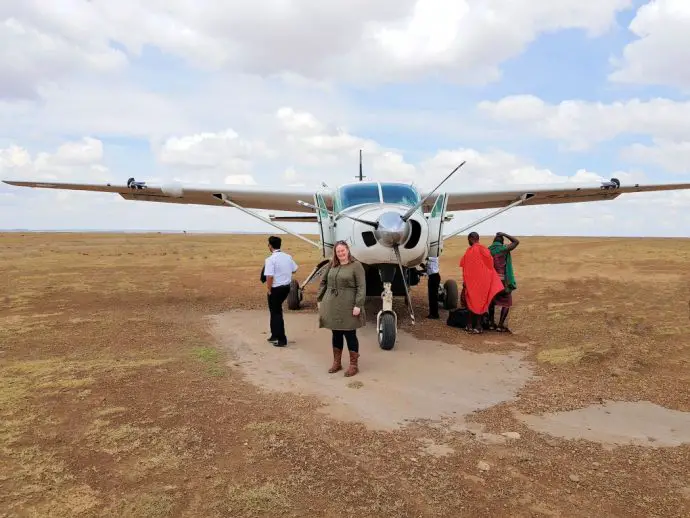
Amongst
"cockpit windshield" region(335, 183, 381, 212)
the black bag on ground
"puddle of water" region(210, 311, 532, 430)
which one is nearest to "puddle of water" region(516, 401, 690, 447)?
"puddle of water" region(210, 311, 532, 430)

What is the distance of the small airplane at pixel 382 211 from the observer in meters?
7.28

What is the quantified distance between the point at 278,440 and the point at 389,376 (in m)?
2.28

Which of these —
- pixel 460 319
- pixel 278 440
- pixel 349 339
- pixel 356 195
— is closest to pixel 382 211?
pixel 356 195

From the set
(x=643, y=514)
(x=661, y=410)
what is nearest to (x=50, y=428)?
(x=643, y=514)

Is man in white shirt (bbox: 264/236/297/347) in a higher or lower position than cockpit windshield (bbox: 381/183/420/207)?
lower

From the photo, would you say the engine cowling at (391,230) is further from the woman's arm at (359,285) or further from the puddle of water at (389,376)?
the puddle of water at (389,376)

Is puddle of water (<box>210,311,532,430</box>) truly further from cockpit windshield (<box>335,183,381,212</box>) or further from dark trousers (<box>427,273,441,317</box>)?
cockpit windshield (<box>335,183,381,212</box>)

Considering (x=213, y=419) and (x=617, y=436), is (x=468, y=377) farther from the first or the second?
(x=213, y=419)

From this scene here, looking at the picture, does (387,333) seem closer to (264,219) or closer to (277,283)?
(277,283)

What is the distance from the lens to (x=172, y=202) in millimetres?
13953

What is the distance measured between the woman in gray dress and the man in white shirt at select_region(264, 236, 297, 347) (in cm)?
159

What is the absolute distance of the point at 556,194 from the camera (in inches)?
515

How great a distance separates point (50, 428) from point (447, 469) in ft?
11.5

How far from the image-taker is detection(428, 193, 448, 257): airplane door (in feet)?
30.3
